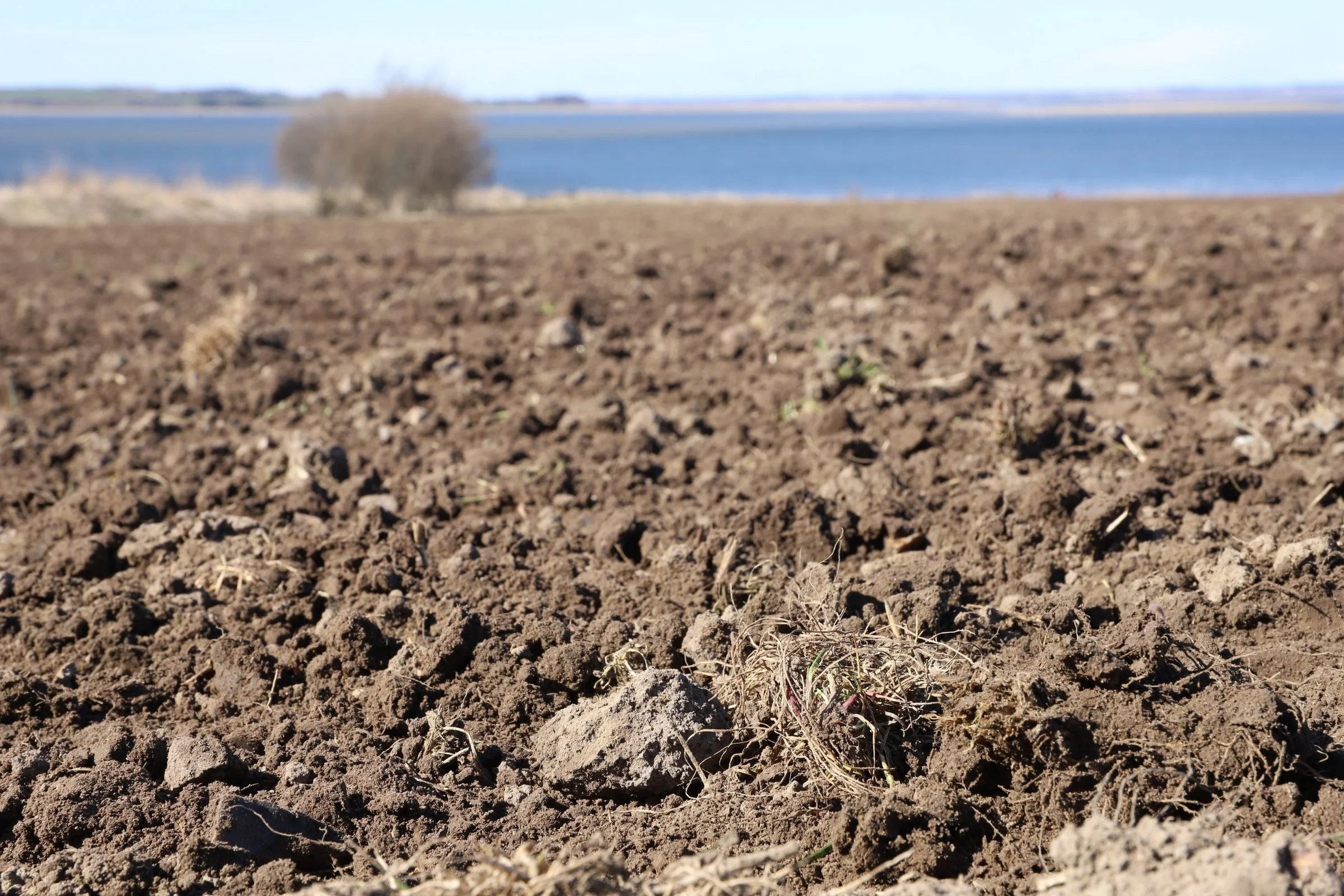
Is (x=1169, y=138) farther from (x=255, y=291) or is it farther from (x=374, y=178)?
(x=255, y=291)

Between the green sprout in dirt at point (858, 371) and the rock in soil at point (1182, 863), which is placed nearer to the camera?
the rock in soil at point (1182, 863)

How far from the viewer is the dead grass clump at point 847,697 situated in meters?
2.86

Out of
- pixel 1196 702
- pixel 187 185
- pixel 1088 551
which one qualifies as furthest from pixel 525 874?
pixel 187 185

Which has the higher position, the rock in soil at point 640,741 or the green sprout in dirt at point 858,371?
the green sprout in dirt at point 858,371

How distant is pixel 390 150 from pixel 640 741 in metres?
26.8

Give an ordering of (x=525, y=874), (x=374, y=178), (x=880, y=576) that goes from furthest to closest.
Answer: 1. (x=374, y=178)
2. (x=880, y=576)
3. (x=525, y=874)

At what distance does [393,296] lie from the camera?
8.98 meters

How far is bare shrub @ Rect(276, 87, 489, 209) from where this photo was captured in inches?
1090

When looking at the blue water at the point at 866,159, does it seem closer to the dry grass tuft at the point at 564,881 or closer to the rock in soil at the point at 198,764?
the rock in soil at the point at 198,764

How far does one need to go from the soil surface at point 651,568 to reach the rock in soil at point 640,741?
0.01 meters

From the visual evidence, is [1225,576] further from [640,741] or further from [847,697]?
[640,741]

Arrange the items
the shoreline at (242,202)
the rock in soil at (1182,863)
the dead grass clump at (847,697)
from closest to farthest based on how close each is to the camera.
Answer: the rock in soil at (1182,863), the dead grass clump at (847,697), the shoreline at (242,202)

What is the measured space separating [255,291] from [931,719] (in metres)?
7.84

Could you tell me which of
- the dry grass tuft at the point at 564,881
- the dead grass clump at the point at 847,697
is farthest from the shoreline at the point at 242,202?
the dry grass tuft at the point at 564,881
